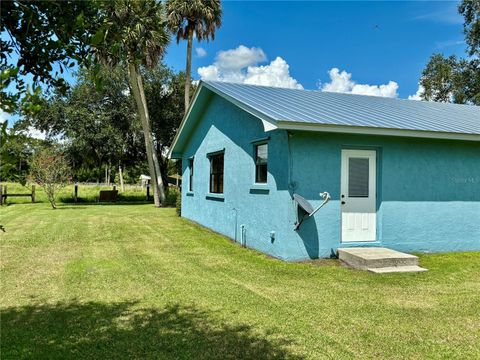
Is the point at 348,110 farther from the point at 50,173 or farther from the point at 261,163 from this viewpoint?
the point at 50,173

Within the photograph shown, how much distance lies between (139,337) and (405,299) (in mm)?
3792

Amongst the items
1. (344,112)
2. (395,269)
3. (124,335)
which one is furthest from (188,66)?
(124,335)

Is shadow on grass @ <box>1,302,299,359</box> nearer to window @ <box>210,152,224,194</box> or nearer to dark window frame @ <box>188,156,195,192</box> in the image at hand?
window @ <box>210,152,224,194</box>

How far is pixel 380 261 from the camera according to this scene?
7.83 metres

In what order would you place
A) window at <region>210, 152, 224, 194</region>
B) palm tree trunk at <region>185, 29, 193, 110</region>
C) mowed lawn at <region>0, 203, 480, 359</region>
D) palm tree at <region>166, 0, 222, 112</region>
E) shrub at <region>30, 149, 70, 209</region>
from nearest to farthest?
1. mowed lawn at <region>0, 203, 480, 359</region>
2. window at <region>210, 152, 224, 194</region>
3. shrub at <region>30, 149, 70, 209</region>
4. palm tree at <region>166, 0, 222, 112</region>
5. palm tree trunk at <region>185, 29, 193, 110</region>

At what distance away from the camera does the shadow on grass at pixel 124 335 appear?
4098 mm

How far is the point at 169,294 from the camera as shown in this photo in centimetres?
621

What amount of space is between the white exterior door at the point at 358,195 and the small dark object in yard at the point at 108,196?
65.4 feet

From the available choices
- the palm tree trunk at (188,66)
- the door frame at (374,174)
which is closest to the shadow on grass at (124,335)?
the door frame at (374,174)

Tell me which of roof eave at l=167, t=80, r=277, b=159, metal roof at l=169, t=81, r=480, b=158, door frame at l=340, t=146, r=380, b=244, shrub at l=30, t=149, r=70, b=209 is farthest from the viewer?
shrub at l=30, t=149, r=70, b=209

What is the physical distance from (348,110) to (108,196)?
774 inches

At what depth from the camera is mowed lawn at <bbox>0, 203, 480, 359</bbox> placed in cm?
428

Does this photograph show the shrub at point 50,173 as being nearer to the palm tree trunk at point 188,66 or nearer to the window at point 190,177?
the palm tree trunk at point 188,66

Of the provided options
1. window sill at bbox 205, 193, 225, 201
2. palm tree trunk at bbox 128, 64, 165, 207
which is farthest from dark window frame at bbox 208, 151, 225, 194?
palm tree trunk at bbox 128, 64, 165, 207
